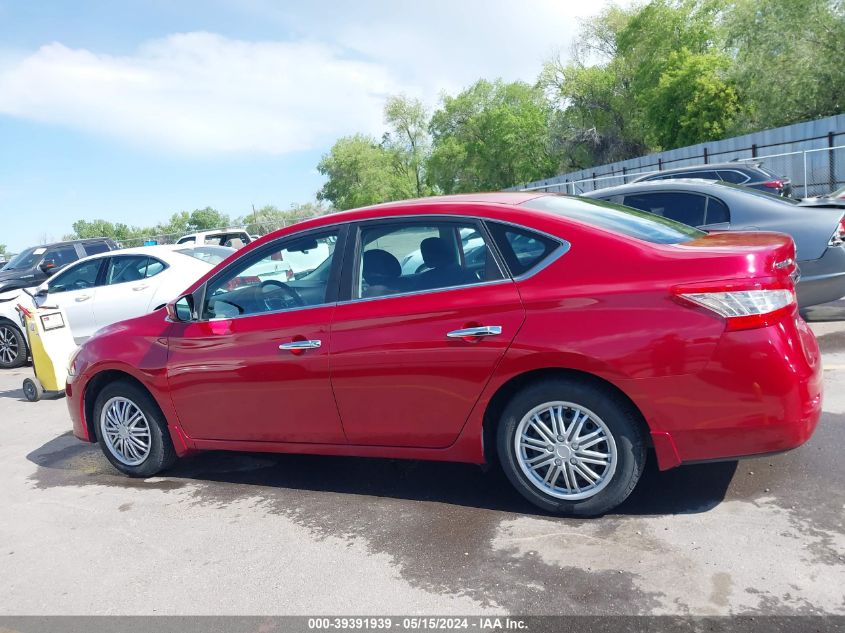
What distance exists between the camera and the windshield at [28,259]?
18516mm

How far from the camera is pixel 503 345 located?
364 centimetres

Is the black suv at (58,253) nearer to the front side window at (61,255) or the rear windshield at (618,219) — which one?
the front side window at (61,255)

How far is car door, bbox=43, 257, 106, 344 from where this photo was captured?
973 centimetres

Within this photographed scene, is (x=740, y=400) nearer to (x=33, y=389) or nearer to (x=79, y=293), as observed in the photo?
(x=33, y=389)

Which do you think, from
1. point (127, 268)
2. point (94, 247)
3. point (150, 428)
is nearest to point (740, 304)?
point (150, 428)

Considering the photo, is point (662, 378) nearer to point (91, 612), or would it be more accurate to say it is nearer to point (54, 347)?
point (91, 612)

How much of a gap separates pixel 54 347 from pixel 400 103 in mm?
76323

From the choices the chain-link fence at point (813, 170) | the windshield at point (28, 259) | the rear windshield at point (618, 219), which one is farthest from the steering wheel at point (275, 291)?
the chain-link fence at point (813, 170)

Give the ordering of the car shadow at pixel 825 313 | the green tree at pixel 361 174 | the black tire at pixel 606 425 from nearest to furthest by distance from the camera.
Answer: the black tire at pixel 606 425
the car shadow at pixel 825 313
the green tree at pixel 361 174

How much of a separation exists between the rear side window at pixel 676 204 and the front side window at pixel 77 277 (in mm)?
7081

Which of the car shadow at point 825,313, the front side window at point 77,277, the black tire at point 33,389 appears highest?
the front side window at point 77,277

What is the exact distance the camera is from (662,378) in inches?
133

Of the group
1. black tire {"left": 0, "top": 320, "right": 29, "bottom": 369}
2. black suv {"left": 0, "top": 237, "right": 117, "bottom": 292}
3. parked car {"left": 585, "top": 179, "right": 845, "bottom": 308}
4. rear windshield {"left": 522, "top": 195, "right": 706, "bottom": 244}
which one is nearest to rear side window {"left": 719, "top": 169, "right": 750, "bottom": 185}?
parked car {"left": 585, "top": 179, "right": 845, "bottom": 308}

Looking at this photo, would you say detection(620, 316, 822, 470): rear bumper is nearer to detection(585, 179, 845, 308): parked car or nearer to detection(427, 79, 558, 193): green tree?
detection(585, 179, 845, 308): parked car
